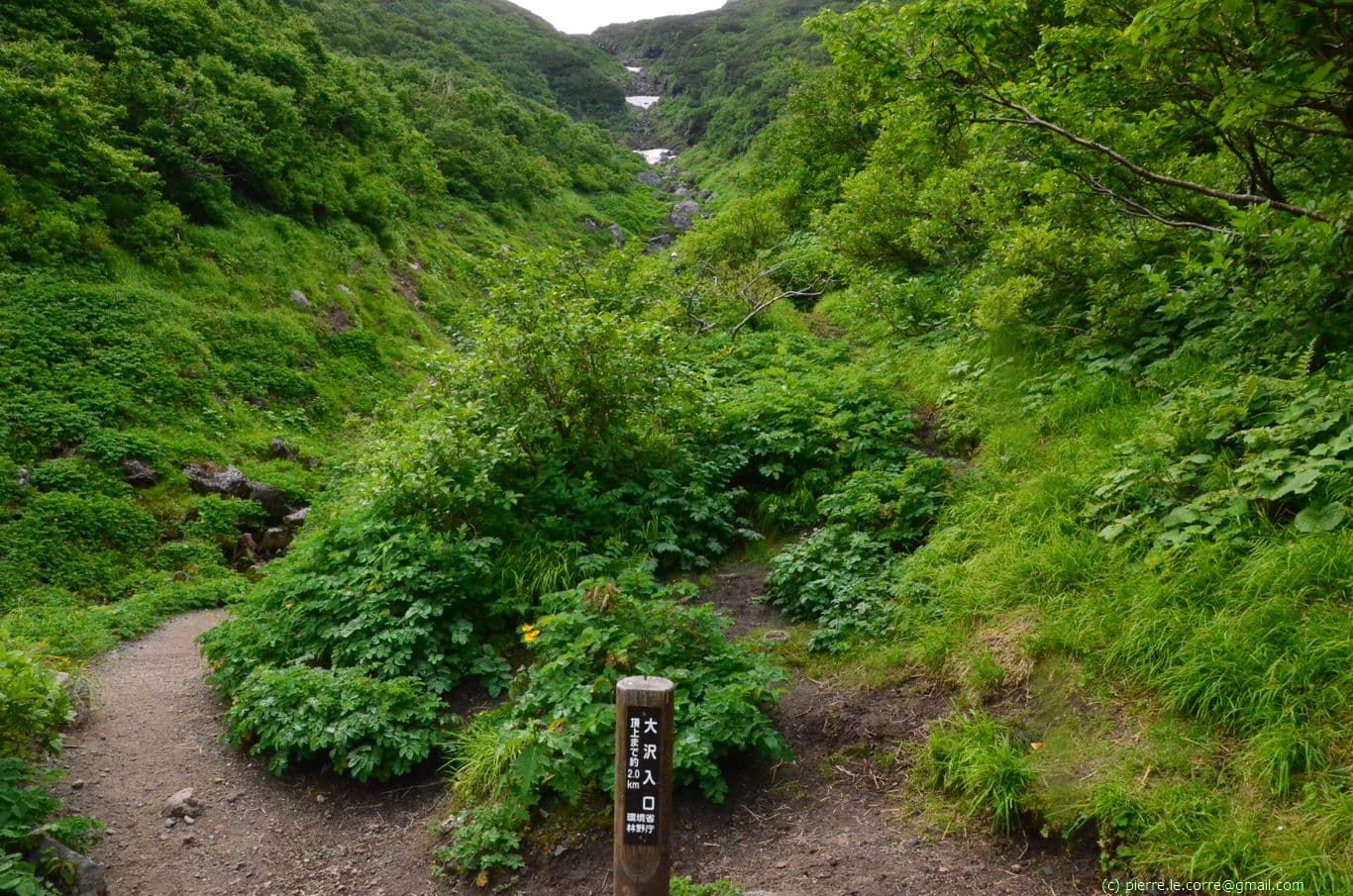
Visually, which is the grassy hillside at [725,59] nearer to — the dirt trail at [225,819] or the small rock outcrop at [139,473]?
the small rock outcrop at [139,473]

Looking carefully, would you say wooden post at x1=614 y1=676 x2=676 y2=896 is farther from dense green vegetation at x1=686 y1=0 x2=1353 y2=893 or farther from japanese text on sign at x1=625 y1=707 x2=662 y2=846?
dense green vegetation at x1=686 y1=0 x2=1353 y2=893

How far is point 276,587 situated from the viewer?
7.31 m

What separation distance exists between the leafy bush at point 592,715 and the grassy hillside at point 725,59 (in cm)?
2672

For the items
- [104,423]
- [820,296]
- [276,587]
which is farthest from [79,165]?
[820,296]

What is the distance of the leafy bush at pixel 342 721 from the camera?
5590 millimetres

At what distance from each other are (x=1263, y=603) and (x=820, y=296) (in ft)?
45.2

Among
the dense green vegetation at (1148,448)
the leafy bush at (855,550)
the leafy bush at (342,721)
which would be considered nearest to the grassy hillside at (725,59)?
the dense green vegetation at (1148,448)

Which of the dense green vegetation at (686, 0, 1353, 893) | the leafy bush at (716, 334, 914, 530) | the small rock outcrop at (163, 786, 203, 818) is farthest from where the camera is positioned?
the leafy bush at (716, 334, 914, 530)

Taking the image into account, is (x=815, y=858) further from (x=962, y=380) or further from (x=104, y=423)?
(x=104, y=423)

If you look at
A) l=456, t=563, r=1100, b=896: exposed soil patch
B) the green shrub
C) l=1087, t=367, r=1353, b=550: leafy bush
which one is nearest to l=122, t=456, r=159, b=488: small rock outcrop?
l=456, t=563, r=1100, b=896: exposed soil patch

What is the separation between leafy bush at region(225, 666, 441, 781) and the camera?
220 inches

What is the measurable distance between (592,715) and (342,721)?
2208mm

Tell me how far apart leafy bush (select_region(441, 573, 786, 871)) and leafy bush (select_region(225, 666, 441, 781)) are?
1.25 feet

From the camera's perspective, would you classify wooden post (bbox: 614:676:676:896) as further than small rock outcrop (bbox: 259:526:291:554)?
No
